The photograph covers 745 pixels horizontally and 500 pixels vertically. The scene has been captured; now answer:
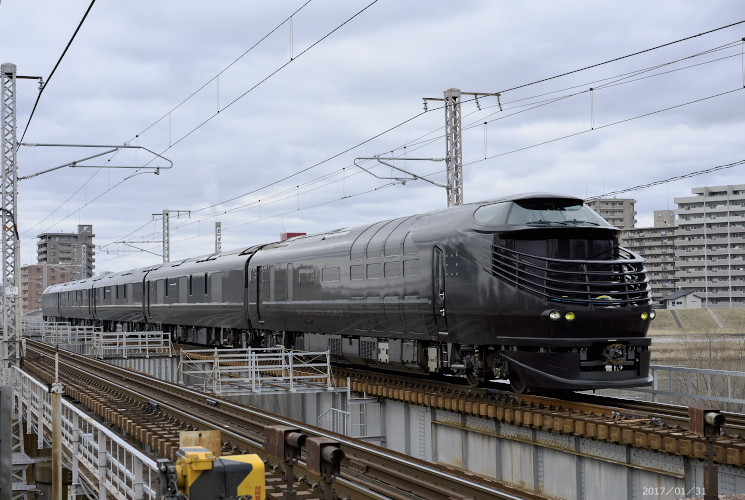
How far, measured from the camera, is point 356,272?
22.1m

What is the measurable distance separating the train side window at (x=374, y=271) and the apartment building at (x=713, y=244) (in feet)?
391

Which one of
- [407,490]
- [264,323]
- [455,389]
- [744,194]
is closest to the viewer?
[407,490]

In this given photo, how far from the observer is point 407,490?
11.3 m

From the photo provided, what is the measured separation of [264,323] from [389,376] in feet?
28.6

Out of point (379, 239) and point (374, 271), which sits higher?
point (379, 239)

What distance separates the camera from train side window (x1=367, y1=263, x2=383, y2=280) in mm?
20781

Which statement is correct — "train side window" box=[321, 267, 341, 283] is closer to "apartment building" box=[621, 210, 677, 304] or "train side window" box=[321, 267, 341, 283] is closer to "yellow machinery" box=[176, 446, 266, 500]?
"yellow machinery" box=[176, 446, 266, 500]

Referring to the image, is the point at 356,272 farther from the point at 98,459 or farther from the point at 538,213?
the point at 98,459

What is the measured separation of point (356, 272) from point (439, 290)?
4.78 meters

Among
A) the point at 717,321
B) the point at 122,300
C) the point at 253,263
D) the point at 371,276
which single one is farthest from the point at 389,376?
the point at 717,321

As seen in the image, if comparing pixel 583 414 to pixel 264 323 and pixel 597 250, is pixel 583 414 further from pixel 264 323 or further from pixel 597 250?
pixel 264 323

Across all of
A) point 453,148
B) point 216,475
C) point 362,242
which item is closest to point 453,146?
point 453,148

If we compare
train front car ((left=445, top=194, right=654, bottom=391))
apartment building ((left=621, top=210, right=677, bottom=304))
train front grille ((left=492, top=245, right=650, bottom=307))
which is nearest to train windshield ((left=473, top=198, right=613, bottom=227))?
train front car ((left=445, top=194, right=654, bottom=391))

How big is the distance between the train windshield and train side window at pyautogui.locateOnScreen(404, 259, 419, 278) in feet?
7.74
